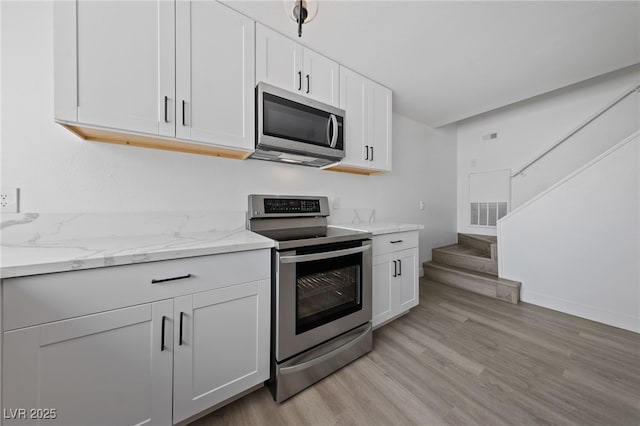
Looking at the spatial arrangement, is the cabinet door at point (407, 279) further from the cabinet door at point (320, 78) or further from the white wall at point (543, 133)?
the white wall at point (543, 133)

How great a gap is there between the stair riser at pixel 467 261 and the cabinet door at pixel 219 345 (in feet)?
9.65

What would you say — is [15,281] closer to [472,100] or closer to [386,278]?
[386,278]

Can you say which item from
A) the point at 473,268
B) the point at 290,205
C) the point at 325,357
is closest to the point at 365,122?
the point at 290,205

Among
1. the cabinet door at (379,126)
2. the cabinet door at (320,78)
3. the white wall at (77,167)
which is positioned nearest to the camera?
the white wall at (77,167)

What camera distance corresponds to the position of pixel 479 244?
136 inches

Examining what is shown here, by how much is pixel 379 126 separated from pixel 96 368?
2.51m

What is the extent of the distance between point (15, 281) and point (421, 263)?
371 centimetres

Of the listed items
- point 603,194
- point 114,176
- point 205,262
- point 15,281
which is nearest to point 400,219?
point 603,194

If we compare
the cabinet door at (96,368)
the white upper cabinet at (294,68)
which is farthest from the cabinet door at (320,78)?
the cabinet door at (96,368)

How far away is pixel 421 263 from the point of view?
339 cm

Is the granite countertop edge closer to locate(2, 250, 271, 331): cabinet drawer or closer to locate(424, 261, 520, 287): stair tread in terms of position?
locate(2, 250, 271, 331): cabinet drawer

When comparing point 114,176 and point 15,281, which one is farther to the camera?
point 114,176

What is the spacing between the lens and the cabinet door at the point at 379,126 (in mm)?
2199

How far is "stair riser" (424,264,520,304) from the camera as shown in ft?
8.36
